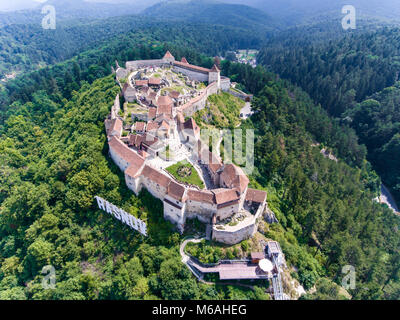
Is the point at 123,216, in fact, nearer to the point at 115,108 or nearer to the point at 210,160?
the point at 210,160

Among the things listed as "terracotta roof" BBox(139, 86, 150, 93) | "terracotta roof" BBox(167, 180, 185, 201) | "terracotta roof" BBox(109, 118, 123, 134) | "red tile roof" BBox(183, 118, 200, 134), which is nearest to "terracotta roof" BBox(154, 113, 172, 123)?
"red tile roof" BBox(183, 118, 200, 134)

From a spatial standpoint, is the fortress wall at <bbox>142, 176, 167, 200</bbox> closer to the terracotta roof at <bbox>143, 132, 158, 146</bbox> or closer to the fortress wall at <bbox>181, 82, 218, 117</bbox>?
the terracotta roof at <bbox>143, 132, 158, 146</bbox>

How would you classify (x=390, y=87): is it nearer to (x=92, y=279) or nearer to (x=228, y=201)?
(x=228, y=201)

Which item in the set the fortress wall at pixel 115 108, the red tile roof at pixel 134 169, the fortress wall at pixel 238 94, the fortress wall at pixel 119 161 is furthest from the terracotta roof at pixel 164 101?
the fortress wall at pixel 238 94

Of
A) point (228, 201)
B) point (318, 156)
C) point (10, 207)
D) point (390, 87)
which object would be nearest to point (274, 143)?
point (318, 156)

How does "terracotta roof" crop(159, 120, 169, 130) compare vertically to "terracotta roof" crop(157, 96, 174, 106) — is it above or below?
below

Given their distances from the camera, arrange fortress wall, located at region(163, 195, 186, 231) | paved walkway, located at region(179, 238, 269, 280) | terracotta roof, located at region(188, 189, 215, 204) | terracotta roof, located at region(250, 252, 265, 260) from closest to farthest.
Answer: paved walkway, located at region(179, 238, 269, 280)
terracotta roof, located at region(250, 252, 265, 260)
terracotta roof, located at region(188, 189, 215, 204)
fortress wall, located at region(163, 195, 186, 231)

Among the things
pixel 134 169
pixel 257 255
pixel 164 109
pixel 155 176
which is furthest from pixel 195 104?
pixel 257 255
